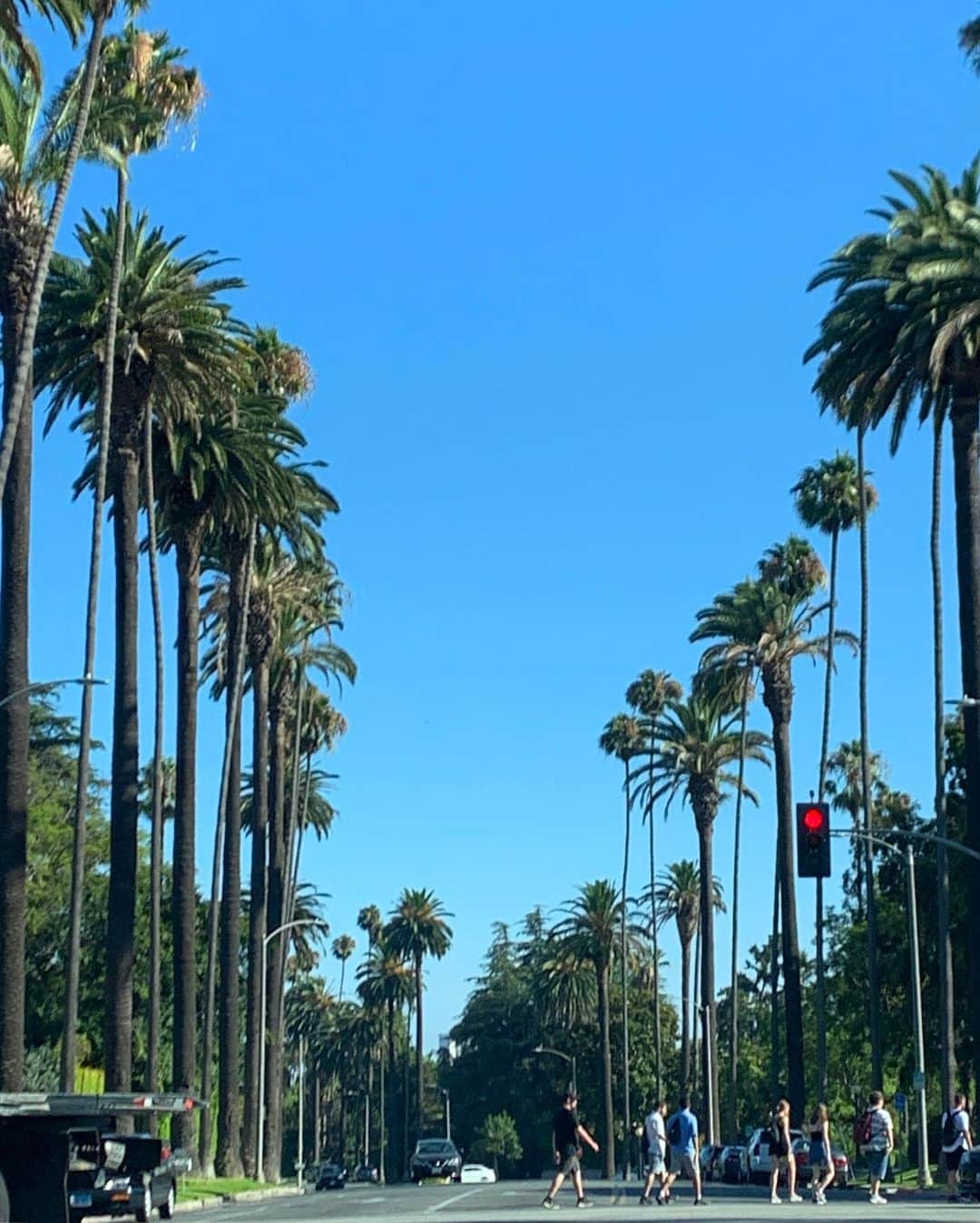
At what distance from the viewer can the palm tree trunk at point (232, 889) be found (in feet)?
184

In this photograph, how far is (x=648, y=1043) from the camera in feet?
422

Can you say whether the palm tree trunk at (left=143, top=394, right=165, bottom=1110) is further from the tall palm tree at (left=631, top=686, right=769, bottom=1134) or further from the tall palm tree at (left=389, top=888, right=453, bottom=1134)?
the tall palm tree at (left=389, top=888, right=453, bottom=1134)

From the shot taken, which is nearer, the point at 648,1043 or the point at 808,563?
the point at 808,563

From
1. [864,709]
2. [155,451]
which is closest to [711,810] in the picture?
[864,709]

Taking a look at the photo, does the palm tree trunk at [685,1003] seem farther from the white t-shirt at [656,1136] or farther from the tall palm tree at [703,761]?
the white t-shirt at [656,1136]

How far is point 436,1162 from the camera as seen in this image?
79062 mm

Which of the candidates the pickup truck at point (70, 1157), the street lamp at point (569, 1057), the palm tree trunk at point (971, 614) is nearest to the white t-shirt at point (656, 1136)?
the palm tree trunk at point (971, 614)

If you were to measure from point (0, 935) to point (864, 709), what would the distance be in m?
37.9

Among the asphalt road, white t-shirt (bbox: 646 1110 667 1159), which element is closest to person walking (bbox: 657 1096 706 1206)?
white t-shirt (bbox: 646 1110 667 1159)

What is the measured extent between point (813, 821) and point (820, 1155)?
21.7 ft

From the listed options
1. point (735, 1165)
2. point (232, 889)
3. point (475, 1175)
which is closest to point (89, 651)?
point (232, 889)

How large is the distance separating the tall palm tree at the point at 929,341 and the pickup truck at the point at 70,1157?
67.3 ft

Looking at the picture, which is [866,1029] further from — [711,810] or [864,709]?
[864,709]

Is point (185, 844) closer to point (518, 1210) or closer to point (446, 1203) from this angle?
point (446, 1203)
